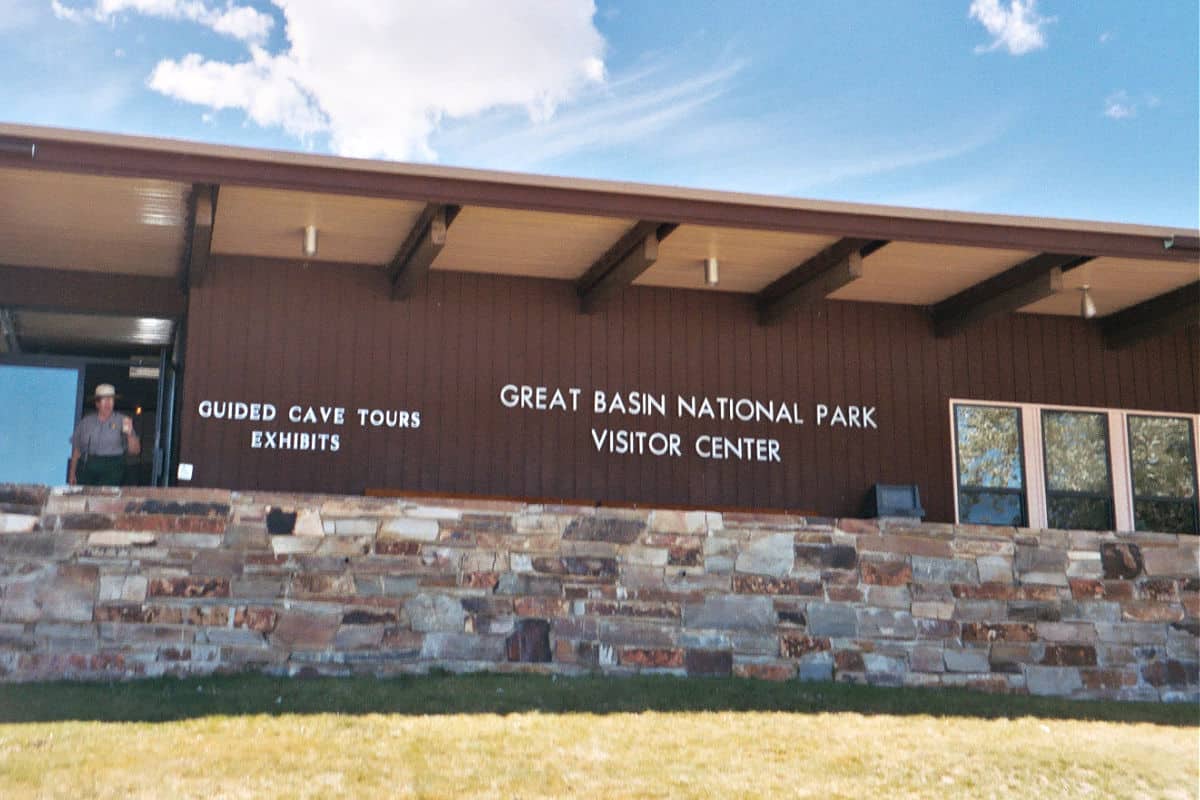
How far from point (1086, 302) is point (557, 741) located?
6756 millimetres

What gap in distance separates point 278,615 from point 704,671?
278 cm

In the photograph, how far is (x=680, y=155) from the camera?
1623 cm

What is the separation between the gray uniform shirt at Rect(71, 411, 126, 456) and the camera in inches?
385

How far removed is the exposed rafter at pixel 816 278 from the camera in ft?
32.1

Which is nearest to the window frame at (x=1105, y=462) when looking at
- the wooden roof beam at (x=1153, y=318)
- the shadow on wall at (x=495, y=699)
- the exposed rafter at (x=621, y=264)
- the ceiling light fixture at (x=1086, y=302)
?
the wooden roof beam at (x=1153, y=318)

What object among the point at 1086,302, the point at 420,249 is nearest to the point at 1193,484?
the point at 1086,302

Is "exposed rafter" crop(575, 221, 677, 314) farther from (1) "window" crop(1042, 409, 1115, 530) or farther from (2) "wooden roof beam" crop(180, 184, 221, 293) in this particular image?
(1) "window" crop(1042, 409, 1115, 530)

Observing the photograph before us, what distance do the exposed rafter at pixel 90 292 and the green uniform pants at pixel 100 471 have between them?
1.50m

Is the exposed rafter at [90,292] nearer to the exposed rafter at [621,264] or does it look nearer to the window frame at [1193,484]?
the exposed rafter at [621,264]

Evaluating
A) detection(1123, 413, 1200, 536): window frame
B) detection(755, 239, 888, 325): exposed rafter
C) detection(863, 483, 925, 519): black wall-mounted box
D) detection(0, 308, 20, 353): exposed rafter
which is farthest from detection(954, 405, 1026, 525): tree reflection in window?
detection(0, 308, 20, 353): exposed rafter

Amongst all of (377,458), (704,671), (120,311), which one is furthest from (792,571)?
(120,311)

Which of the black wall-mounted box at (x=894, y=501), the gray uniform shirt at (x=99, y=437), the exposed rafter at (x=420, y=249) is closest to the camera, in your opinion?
the exposed rafter at (x=420, y=249)

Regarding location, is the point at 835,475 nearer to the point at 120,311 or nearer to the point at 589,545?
the point at 589,545

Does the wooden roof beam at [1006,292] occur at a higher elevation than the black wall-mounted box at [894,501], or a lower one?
higher
